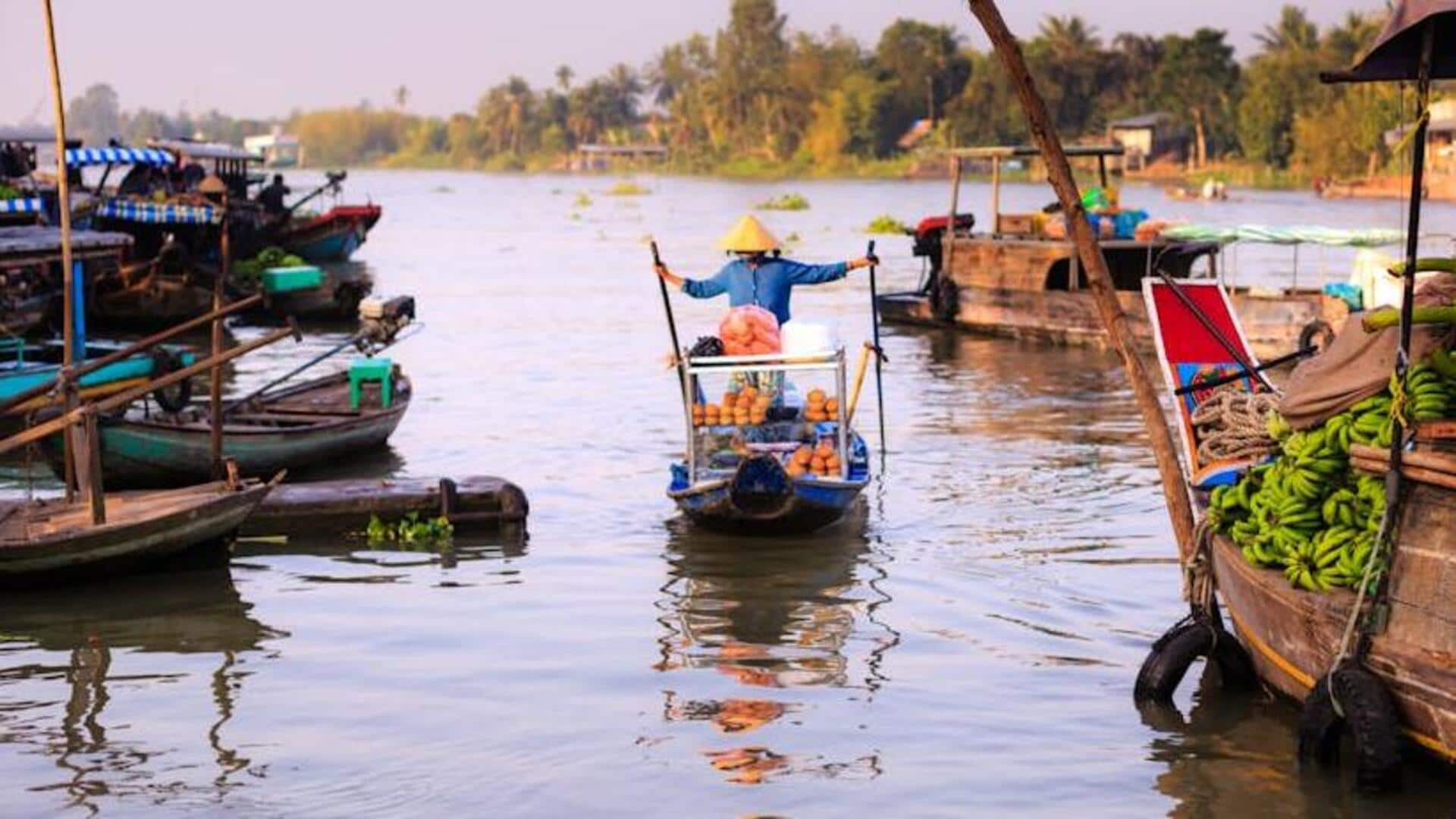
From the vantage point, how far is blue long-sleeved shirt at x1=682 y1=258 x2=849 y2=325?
13.4 meters

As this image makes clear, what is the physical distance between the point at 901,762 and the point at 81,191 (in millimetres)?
27603

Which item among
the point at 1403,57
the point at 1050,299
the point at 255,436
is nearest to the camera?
the point at 1403,57

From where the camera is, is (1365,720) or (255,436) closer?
(1365,720)

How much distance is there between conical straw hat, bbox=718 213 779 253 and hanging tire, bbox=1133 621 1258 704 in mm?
4885

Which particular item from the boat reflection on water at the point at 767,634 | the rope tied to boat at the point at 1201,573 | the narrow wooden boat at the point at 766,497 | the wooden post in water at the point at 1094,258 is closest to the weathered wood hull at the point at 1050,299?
the boat reflection on water at the point at 767,634

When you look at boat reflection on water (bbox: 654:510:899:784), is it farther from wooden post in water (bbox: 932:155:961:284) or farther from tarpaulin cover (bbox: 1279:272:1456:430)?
wooden post in water (bbox: 932:155:961:284)

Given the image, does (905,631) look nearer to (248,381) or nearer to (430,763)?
(430,763)

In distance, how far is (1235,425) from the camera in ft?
33.1

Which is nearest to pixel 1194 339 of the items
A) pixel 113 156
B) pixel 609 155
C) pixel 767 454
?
pixel 767 454

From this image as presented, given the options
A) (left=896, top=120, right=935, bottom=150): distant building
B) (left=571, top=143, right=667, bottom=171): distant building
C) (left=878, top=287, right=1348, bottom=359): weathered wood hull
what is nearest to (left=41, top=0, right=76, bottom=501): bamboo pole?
(left=878, top=287, right=1348, bottom=359): weathered wood hull

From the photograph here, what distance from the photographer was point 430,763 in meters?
8.50

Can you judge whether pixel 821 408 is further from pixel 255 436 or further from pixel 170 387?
pixel 170 387

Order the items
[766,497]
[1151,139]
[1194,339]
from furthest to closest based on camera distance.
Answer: [1151,139] < [766,497] < [1194,339]

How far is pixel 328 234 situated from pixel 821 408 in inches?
1139
